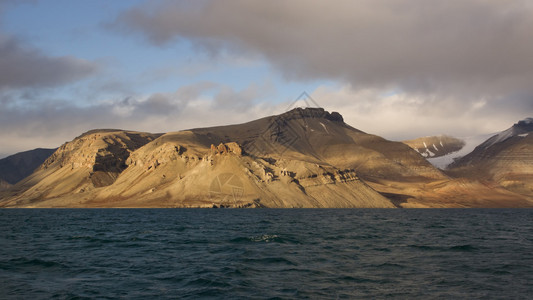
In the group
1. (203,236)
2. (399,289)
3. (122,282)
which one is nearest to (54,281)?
(122,282)

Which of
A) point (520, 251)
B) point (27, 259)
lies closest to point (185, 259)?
point (27, 259)

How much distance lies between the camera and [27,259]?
42219 mm

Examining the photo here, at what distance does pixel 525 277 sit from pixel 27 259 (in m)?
41.8

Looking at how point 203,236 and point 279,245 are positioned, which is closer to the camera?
point 279,245

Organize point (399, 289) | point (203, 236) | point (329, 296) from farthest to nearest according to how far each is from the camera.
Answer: point (203, 236), point (399, 289), point (329, 296)

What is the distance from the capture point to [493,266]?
40.1 meters

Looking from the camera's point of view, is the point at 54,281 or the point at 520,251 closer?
the point at 54,281

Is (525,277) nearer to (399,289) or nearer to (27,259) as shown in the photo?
(399,289)

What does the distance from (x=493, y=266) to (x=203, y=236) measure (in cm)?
3686

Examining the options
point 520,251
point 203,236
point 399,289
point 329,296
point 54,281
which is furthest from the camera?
point 203,236

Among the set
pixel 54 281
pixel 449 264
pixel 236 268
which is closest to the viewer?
pixel 54 281

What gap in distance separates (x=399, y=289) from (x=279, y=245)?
75.7ft

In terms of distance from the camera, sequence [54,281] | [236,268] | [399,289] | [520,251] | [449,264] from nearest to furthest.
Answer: [399,289]
[54,281]
[236,268]
[449,264]
[520,251]

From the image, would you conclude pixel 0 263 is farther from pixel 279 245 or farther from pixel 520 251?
pixel 520 251
